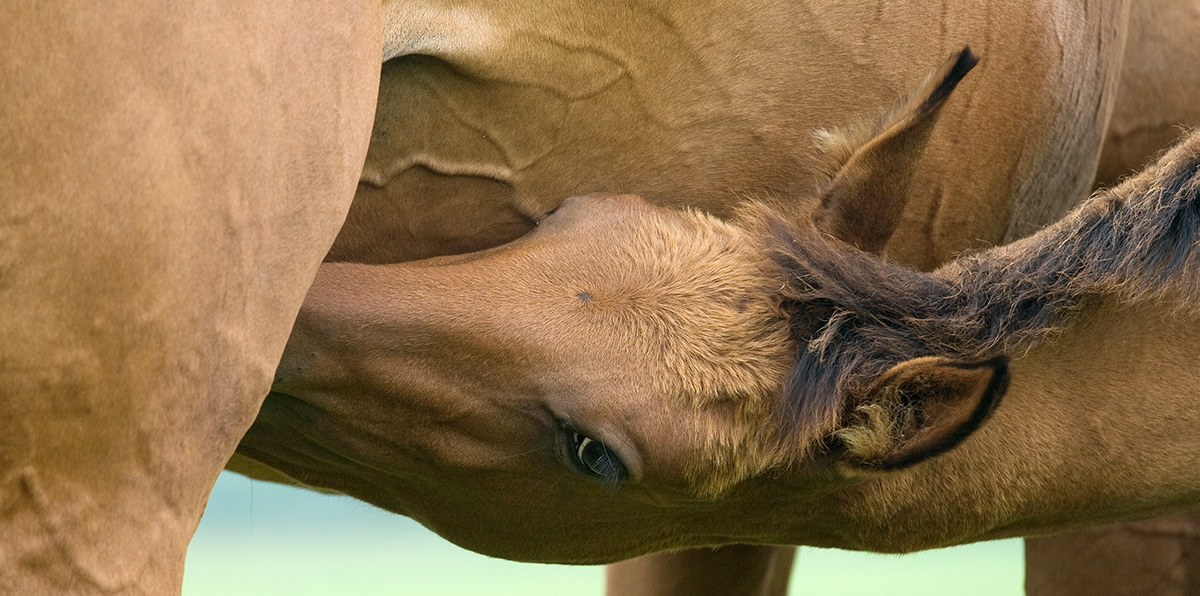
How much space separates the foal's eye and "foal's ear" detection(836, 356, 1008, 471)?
42 centimetres

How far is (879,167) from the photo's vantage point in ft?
7.76

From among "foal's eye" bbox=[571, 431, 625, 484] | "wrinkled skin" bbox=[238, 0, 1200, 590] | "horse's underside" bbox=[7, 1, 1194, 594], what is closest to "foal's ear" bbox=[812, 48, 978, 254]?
"wrinkled skin" bbox=[238, 0, 1200, 590]

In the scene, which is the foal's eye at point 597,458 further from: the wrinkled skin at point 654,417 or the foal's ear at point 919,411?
the foal's ear at point 919,411

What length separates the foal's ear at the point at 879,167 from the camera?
229cm

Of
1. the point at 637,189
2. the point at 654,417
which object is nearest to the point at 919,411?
the point at 654,417

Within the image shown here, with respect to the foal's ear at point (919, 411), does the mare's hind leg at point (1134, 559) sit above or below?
above

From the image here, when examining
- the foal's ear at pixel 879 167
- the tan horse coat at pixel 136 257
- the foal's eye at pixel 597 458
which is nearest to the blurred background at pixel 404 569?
the foal's eye at pixel 597 458

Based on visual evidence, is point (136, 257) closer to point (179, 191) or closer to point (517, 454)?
point (179, 191)

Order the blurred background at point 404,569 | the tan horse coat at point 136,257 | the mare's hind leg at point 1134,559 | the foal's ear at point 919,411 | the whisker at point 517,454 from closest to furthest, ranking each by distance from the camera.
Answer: the tan horse coat at point 136,257 < the foal's ear at point 919,411 < the whisker at point 517,454 < the mare's hind leg at point 1134,559 < the blurred background at point 404,569

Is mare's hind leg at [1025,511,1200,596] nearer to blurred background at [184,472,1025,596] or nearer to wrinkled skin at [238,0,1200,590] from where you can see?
wrinkled skin at [238,0,1200,590]

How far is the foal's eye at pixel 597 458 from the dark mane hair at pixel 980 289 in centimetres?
33

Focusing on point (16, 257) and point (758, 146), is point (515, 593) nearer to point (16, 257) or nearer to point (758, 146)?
point (758, 146)

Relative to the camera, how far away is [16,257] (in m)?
1.32

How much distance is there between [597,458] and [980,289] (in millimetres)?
800
